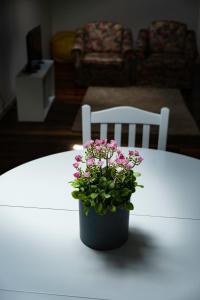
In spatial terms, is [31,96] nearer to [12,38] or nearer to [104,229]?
[12,38]

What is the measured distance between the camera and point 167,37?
20.3 ft

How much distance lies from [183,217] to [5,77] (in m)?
3.70

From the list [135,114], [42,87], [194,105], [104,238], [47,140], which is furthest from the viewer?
[194,105]

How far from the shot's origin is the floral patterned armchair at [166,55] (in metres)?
5.76

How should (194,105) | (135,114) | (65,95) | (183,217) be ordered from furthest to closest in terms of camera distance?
(65,95) < (194,105) < (135,114) < (183,217)

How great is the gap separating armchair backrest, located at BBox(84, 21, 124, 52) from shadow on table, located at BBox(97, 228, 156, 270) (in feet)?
17.0

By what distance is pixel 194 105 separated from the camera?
517 cm

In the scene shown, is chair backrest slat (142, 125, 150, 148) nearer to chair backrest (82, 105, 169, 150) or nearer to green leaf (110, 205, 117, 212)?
chair backrest (82, 105, 169, 150)

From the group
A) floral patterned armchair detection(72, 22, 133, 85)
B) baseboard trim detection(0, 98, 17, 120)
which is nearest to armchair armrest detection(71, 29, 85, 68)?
floral patterned armchair detection(72, 22, 133, 85)

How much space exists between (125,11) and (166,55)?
1.78 m

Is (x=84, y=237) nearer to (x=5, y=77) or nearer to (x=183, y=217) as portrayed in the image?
(x=183, y=217)

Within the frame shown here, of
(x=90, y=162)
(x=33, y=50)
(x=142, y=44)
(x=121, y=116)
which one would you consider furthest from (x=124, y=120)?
(x=142, y=44)

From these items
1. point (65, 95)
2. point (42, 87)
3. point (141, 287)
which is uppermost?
point (141, 287)

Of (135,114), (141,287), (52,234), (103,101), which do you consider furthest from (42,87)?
(141,287)
